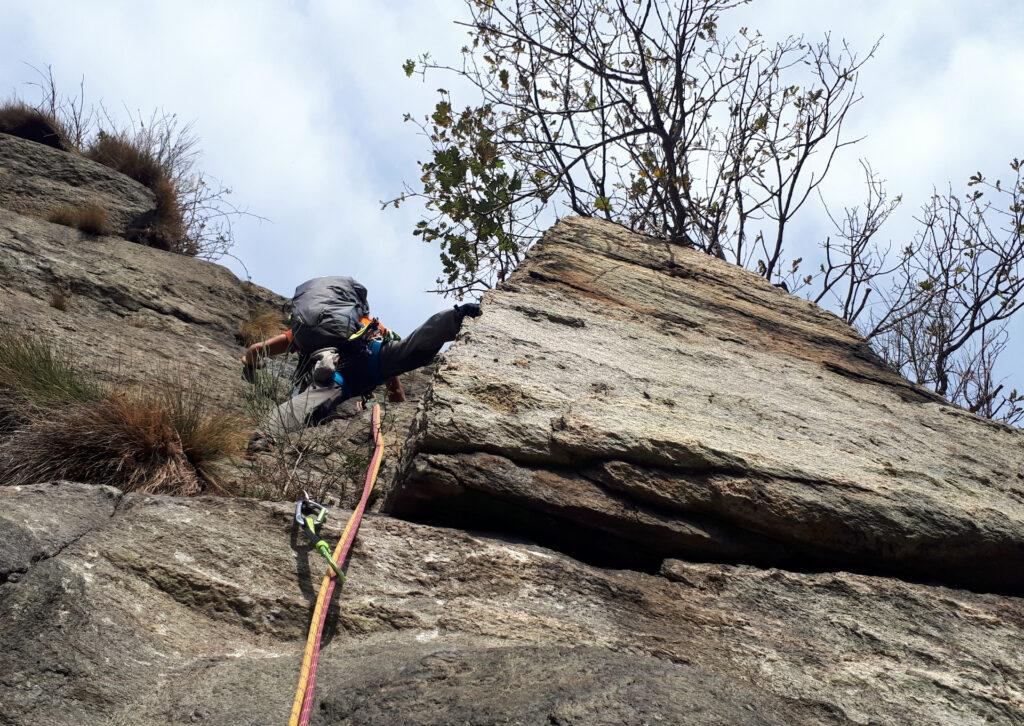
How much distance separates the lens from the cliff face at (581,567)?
8.30 feet

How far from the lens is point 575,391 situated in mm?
4066

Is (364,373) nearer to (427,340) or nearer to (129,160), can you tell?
(427,340)

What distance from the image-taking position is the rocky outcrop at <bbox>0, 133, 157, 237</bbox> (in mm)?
9094

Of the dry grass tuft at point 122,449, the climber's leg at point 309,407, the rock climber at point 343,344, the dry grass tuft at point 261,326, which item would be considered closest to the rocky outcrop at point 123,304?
the dry grass tuft at point 261,326

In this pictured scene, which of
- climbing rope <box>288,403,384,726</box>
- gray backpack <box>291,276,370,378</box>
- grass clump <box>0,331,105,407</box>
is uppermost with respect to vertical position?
gray backpack <box>291,276,370,378</box>

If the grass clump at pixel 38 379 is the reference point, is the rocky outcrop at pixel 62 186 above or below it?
above

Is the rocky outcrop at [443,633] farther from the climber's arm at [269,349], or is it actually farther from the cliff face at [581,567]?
the climber's arm at [269,349]

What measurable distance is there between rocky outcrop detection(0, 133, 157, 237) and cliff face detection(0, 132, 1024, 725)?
5.63 metres

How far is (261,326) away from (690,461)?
232 inches

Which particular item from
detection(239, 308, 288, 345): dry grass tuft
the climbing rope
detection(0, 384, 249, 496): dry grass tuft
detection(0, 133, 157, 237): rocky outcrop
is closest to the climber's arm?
detection(239, 308, 288, 345): dry grass tuft

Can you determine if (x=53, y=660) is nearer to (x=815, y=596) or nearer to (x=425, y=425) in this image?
(x=425, y=425)

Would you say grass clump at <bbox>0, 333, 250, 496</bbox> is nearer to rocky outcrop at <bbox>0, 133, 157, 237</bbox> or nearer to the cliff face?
the cliff face

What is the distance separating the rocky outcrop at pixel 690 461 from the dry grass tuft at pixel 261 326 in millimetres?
4076

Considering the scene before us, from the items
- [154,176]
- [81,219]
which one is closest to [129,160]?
[154,176]
